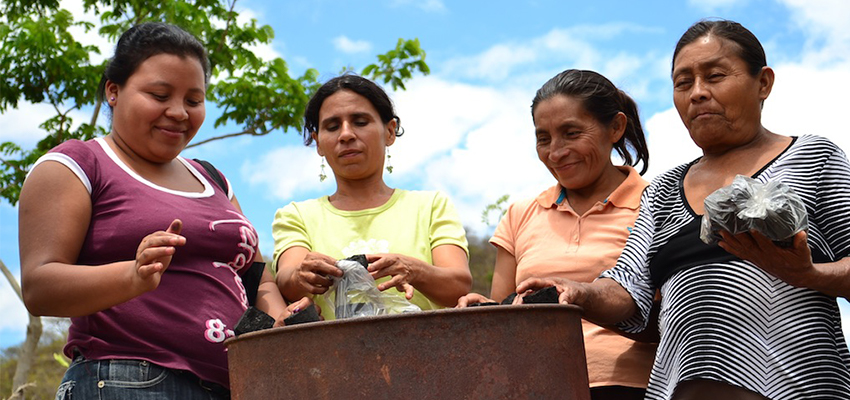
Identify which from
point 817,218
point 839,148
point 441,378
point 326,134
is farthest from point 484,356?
point 326,134

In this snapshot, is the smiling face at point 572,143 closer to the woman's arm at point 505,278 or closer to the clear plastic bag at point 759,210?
the woman's arm at point 505,278

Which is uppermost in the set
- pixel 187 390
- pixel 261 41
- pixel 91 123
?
pixel 261 41

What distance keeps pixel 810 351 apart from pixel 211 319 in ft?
5.41

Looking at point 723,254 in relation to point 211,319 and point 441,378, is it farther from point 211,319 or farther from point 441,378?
point 211,319

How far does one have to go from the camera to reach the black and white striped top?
2213mm

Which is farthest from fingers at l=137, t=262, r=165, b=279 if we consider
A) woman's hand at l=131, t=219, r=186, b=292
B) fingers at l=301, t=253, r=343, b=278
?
fingers at l=301, t=253, r=343, b=278

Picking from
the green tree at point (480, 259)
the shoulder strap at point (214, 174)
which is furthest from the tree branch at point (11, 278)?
the shoulder strap at point (214, 174)

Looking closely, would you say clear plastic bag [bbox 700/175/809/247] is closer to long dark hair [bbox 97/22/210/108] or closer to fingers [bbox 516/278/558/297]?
fingers [bbox 516/278/558/297]

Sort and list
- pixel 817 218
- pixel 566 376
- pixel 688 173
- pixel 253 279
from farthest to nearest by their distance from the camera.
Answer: pixel 253 279 < pixel 688 173 < pixel 817 218 < pixel 566 376

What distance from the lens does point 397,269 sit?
2.75 m

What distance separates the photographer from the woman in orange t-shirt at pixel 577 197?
9.96 ft

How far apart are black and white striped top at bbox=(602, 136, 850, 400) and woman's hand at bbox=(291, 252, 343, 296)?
1012 mm

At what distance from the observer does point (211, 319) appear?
2.51 metres

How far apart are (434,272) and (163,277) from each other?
0.89m
